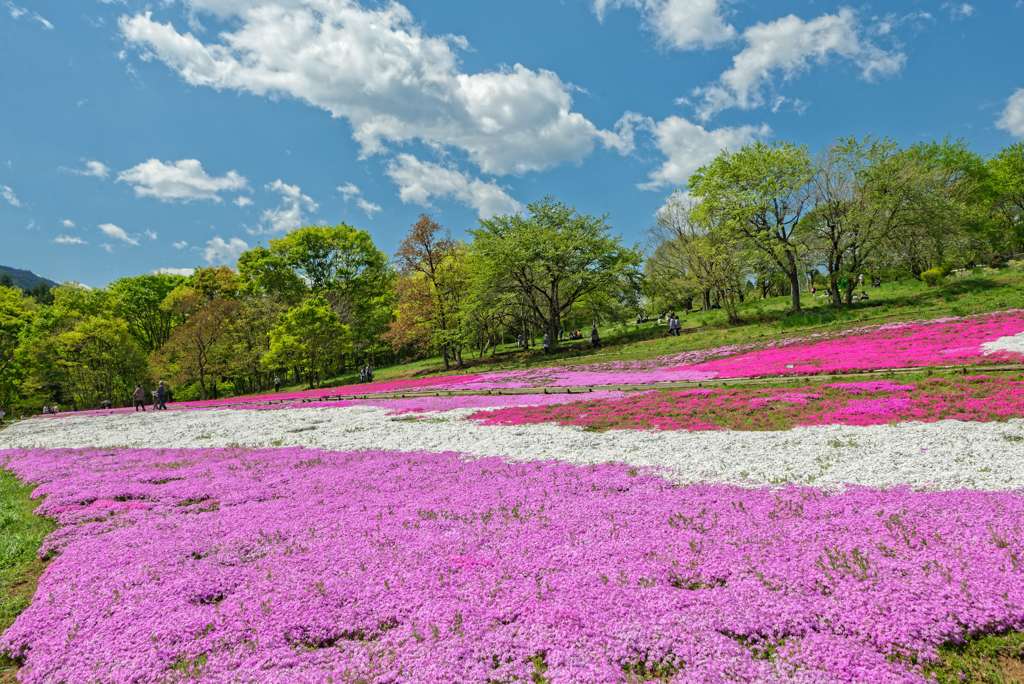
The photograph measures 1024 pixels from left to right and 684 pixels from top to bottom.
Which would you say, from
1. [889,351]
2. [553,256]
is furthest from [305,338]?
[889,351]

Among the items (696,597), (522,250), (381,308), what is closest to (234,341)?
(381,308)

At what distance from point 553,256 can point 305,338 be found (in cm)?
2610

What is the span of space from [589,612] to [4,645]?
5.49 meters

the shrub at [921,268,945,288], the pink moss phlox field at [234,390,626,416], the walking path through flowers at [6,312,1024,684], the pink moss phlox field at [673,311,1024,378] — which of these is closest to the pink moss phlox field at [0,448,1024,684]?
the walking path through flowers at [6,312,1024,684]

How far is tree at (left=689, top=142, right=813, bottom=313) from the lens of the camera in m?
34.7

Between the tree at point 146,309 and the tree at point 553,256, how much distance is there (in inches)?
1898

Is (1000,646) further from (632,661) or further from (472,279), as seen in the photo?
(472,279)

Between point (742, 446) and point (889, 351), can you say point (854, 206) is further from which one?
point (742, 446)

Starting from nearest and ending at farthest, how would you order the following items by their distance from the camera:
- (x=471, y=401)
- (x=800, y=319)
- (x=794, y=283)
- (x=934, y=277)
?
(x=471, y=401) < (x=800, y=319) < (x=794, y=283) < (x=934, y=277)

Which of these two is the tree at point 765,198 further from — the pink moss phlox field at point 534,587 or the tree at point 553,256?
the pink moss phlox field at point 534,587

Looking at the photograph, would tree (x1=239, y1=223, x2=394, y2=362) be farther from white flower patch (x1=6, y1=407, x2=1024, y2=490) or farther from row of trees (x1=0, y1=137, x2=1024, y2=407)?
white flower patch (x1=6, y1=407, x2=1024, y2=490)

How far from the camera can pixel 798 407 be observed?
11.9 metres

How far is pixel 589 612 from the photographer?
159 inches

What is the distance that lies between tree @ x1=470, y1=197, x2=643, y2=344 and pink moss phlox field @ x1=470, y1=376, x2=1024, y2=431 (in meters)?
23.3
